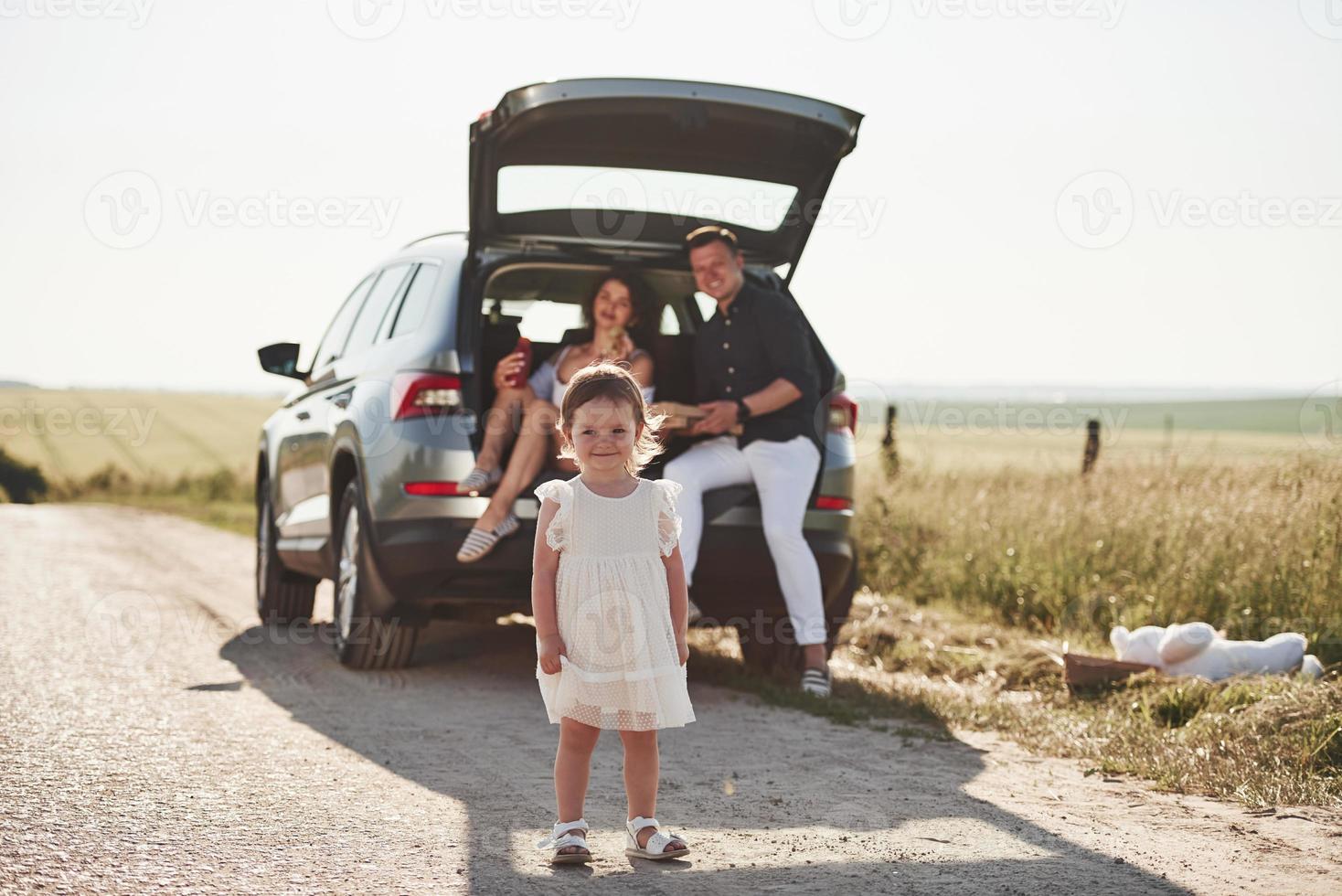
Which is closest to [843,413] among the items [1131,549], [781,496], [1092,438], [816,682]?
[781,496]

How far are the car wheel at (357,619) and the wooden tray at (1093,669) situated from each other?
293 centimetres

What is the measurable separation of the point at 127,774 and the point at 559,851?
67.0 inches

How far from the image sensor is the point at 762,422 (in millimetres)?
6734

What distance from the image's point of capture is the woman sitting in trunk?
20.5 ft

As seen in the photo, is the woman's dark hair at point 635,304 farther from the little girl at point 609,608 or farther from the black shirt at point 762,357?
the little girl at point 609,608

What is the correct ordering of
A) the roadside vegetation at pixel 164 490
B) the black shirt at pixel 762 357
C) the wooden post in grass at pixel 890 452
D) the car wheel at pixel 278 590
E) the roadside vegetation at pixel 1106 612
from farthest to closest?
the roadside vegetation at pixel 164 490
the wooden post in grass at pixel 890 452
the car wheel at pixel 278 590
the black shirt at pixel 762 357
the roadside vegetation at pixel 1106 612

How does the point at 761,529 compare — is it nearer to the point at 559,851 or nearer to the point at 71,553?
the point at 559,851

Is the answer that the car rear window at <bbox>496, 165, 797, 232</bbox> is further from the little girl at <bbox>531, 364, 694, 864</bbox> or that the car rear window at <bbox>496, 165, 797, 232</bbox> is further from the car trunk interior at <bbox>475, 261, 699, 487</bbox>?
the little girl at <bbox>531, 364, 694, 864</bbox>

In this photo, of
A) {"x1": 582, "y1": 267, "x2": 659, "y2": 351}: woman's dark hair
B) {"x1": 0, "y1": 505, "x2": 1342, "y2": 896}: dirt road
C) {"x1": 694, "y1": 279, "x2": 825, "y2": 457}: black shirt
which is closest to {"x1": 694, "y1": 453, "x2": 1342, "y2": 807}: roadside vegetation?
{"x1": 0, "y1": 505, "x2": 1342, "y2": 896}: dirt road

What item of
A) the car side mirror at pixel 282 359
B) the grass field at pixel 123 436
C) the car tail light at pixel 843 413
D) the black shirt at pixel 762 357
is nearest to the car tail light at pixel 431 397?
the black shirt at pixel 762 357

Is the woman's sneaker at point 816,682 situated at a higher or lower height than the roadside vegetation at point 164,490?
higher

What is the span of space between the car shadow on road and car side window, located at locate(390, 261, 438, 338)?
1.60m

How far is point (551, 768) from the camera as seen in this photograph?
5012 mm

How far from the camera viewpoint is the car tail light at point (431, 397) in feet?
21.0
